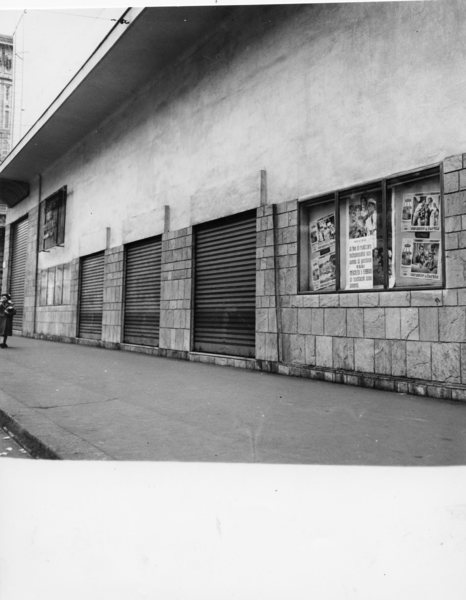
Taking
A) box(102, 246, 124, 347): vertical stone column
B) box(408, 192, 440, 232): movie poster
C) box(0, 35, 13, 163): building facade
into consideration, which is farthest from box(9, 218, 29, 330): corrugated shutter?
box(408, 192, 440, 232): movie poster

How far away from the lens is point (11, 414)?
13.1 ft

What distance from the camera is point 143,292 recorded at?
11.8 m

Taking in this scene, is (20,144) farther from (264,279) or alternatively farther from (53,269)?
(264,279)

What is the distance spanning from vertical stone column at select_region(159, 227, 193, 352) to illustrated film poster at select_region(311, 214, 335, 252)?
132 inches

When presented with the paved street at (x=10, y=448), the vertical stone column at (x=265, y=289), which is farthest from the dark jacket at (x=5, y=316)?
the paved street at (x=10, y=448)

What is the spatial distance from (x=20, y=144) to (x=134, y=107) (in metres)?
6.70

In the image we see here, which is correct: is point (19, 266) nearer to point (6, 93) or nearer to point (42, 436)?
point (6, 93)

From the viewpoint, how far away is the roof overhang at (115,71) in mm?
9172

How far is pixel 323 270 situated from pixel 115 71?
787 centimetres

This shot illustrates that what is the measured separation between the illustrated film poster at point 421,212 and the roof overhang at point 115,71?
515 centimetres

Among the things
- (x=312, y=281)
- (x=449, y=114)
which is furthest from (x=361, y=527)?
(x=312, y=281)

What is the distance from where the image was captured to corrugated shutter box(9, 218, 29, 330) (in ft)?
69.2

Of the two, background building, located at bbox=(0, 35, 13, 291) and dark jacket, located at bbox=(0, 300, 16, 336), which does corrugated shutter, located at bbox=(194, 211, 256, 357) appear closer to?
background building, located at bbox=(0, 35, 13, 291)

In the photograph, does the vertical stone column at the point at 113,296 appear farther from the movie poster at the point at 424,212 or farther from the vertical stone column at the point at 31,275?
the movie poster at the point at 424,212
